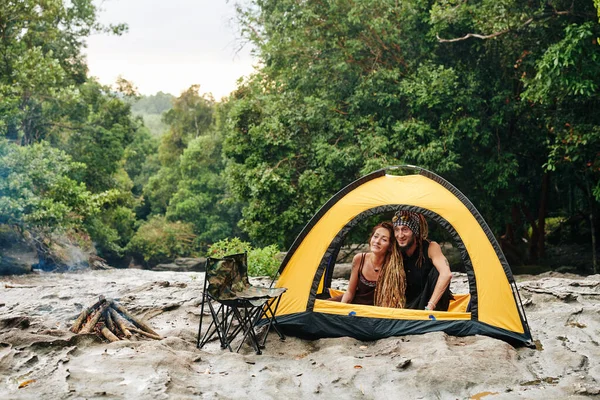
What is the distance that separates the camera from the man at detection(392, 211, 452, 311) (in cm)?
610

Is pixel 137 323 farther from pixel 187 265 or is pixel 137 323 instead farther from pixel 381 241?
pixel 187 265

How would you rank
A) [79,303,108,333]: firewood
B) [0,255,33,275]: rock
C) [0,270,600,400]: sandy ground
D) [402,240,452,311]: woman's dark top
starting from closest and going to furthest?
[0,270,600,400]: sandy ground
[79,303,108,333]: firewood
[402,240,452,311]: woman's dark top
[0,255,33,275]: rock

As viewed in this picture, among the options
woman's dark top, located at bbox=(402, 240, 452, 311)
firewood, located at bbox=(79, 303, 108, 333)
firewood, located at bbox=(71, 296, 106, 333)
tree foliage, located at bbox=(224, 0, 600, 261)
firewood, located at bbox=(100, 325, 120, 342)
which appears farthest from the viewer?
tree foliage, located at bbox=(224, 0, 600, 261)

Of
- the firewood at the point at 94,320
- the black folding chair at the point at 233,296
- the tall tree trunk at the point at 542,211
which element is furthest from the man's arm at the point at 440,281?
the tall tree trunk at the point at 542,211

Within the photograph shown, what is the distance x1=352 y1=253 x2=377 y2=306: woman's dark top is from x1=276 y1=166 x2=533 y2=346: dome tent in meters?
0.39

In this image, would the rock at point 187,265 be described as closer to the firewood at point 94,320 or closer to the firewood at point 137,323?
the firewood at point 137,323

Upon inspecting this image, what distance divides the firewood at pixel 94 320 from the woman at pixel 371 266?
252cm

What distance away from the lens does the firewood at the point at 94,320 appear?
5648mm

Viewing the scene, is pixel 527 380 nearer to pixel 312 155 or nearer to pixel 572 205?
pixel 312 155

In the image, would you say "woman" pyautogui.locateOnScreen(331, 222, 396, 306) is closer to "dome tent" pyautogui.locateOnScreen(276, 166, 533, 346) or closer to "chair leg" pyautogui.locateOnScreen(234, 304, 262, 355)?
"dome tent" pyautogui.locateOnScreen(276, 166, 533, 346)

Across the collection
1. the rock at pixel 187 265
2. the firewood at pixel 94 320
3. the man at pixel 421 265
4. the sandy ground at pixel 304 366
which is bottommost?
the rock at pixel 187 265

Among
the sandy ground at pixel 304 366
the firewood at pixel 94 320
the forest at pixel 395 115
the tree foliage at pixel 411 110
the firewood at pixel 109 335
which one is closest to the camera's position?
the sandy ground at pixel 304 366

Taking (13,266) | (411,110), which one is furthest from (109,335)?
(13,266)

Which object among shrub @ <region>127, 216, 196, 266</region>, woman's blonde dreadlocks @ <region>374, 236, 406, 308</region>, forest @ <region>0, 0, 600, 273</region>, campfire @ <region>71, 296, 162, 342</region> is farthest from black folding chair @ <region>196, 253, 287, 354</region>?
shrub @ <region>127, 216, 196, 266</region>
